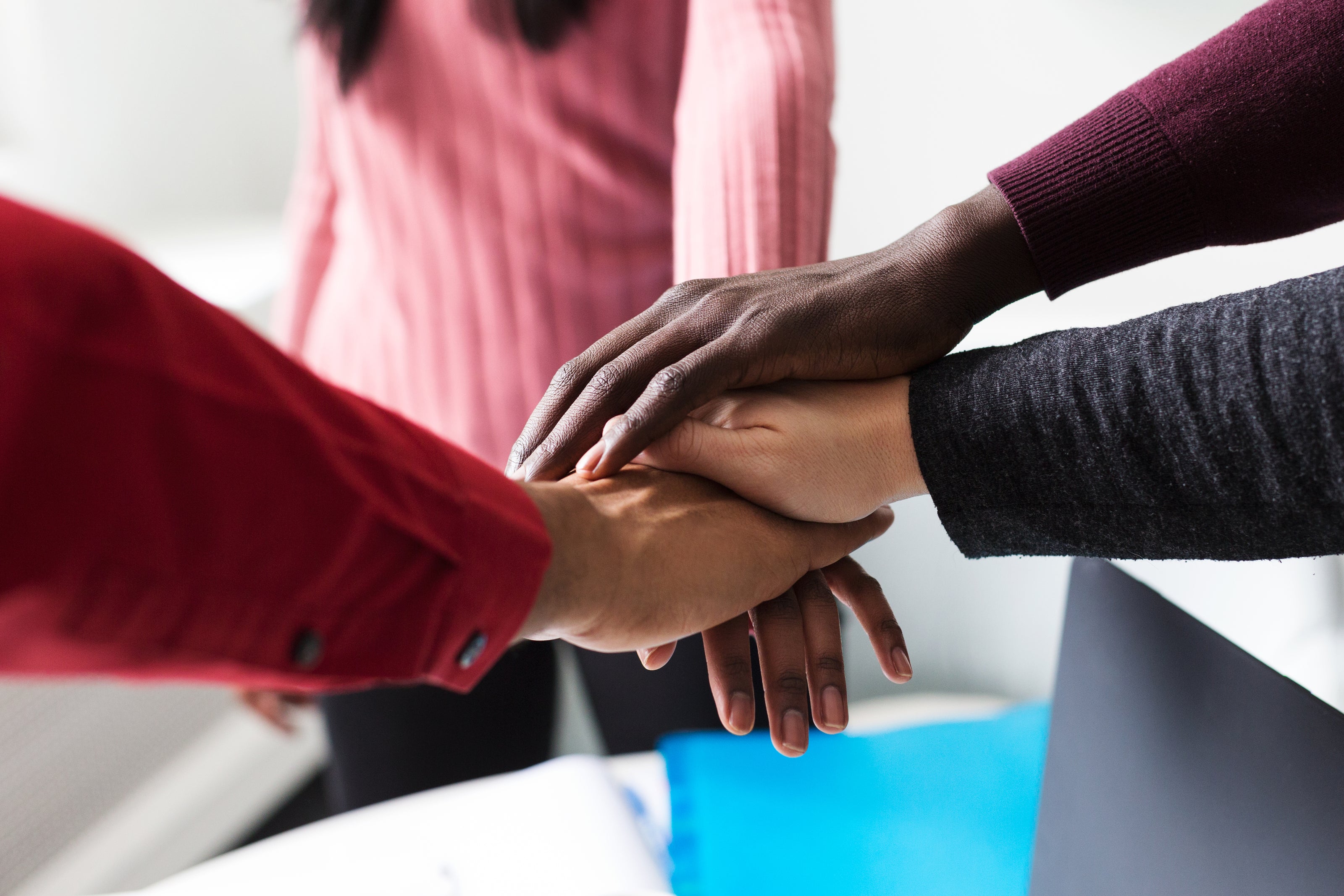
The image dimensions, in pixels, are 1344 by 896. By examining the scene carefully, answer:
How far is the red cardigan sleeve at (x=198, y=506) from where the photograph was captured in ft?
0.90

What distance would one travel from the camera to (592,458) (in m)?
0.58

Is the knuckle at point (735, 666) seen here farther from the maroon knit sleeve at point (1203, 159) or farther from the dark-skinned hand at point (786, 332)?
the maroon knit sleeve at point (1203, 159)

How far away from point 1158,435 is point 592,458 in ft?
0.99

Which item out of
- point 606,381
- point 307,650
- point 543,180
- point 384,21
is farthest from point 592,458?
point 384,21

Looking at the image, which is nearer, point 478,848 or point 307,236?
point 478,848

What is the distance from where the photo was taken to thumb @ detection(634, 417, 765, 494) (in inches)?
23.8

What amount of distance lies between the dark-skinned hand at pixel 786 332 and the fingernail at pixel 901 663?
0.57 ft

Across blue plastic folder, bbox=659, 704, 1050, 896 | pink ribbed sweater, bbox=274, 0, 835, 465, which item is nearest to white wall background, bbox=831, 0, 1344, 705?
blue plastic folder, bbox=659, 704, 1050, 896

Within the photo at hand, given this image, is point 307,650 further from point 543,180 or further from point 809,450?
point 543,180

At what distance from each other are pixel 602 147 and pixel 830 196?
206mm

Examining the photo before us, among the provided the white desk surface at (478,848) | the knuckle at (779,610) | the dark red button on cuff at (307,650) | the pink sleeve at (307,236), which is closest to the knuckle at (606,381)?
the knuckle at (779,610)

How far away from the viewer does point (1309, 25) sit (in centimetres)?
57

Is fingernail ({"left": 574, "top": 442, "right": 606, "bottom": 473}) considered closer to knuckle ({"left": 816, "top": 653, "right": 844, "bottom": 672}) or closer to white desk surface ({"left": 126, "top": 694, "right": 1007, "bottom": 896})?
knuckle ({"left": 816, "top": 653, "right": 844, "bottom": 672})

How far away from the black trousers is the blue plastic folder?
0.19 feet
